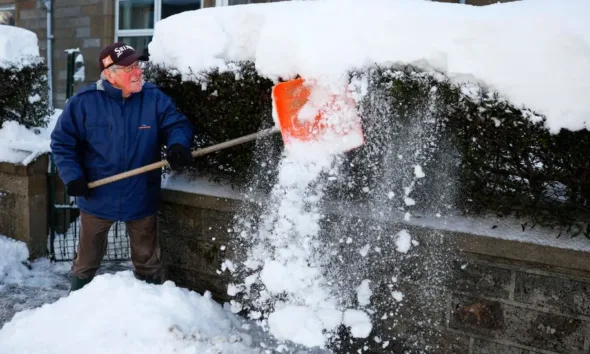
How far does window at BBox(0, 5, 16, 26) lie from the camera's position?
10914 millimetres

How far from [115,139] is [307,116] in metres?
1.25

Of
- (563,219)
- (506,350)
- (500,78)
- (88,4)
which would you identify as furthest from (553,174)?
(88,4)

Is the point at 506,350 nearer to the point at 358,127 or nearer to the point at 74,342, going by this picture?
the point at 358,127

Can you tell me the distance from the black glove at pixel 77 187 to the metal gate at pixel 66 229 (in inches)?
55.7

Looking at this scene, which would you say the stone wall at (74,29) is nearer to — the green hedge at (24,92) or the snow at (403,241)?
the green hedge at (24,92)

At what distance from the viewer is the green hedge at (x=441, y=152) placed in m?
2.40

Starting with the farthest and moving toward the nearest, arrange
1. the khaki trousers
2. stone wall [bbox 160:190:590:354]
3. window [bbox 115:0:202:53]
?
1. window [bbox 115:0:202:53]
2. the khaki trousers
3. stone wall [bbox 160:190:590:354]

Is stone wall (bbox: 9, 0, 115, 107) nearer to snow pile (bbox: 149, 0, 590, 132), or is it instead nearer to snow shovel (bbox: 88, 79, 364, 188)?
snow pile (bbox: 149, 0, 590, 132)

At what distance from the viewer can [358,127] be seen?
2.75 metres

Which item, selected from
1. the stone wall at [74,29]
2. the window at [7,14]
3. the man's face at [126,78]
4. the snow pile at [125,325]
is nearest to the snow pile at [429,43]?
Answer: the man's face at [126,78]

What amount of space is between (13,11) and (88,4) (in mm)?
2833

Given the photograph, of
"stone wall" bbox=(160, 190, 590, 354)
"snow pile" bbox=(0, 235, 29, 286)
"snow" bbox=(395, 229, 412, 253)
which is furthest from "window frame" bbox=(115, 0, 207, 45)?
"snow" bbox=(395, 229, 412, 253)

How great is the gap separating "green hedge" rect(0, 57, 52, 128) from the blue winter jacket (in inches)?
65.5

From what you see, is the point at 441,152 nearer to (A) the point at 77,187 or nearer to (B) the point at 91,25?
(A) the point at 77,187
